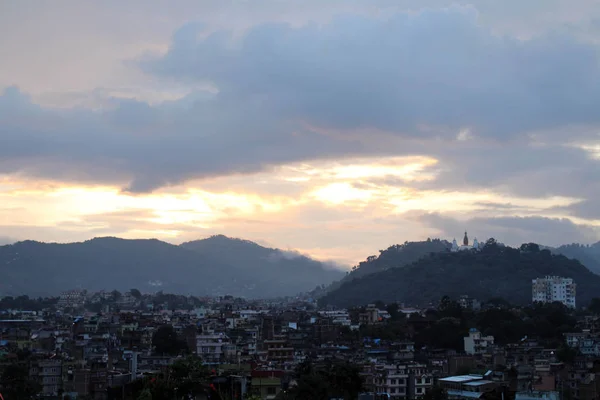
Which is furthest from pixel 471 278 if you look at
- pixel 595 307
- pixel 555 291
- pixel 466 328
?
pixel 466 328

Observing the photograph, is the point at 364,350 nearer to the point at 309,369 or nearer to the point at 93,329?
the point at 309,369

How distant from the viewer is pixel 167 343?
62500 mm

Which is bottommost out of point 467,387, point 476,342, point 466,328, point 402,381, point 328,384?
point 402,381

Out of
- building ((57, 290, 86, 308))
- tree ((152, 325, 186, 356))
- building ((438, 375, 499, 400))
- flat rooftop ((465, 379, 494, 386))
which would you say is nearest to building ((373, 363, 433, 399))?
building ((438, 375, 499, 400))

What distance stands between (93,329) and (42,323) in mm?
11805

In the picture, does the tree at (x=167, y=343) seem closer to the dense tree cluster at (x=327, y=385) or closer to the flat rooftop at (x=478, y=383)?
the dense tree cluster at (x=327, y=385)

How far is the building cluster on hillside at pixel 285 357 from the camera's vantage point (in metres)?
39.8

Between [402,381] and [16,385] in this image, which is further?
[402,381]

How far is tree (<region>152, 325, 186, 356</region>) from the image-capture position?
61244 millimetres

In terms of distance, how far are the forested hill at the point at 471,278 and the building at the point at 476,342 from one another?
76.8 meters

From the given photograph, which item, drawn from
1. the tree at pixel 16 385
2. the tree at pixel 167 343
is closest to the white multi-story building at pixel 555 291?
the tree at pixel 167 343

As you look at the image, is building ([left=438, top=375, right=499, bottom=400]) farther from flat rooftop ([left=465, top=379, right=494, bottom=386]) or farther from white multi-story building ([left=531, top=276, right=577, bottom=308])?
white multi-story building ([left=531, top=276, right=577, bottom=308])

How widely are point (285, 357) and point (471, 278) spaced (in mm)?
114746

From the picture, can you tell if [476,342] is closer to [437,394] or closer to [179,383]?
[437,394]
